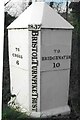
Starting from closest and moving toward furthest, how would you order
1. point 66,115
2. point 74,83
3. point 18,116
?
point 18,116 → point 66,115 → point 74,83

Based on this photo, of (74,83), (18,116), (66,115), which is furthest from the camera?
(74,83)

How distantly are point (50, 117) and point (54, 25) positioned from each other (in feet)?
4.93

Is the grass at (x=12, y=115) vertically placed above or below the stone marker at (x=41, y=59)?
below

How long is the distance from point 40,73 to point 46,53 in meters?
0.33

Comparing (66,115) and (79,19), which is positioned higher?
(79,19)

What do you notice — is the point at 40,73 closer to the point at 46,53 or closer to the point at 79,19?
the point at 46,53

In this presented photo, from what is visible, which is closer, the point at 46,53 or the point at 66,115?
the point at 46,53

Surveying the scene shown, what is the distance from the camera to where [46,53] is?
425 centimetres

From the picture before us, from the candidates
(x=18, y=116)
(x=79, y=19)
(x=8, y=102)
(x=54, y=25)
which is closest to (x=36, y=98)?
(x=18, y=116)

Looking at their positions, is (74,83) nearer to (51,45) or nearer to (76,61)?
(76,61)

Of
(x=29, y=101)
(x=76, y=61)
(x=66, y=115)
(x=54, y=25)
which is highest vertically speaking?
(x=54, y=25)

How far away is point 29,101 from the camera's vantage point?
442 cm

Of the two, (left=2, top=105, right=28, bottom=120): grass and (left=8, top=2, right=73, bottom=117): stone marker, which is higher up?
(left=8, top=2, right=73, bottom=117): stone marker

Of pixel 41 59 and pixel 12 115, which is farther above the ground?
pixel 41 59
